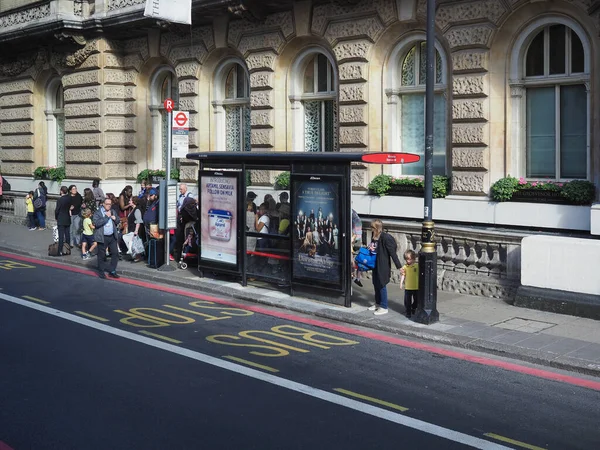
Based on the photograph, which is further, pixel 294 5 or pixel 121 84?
pixel 121 84

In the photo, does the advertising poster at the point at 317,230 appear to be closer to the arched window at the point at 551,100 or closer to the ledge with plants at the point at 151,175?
the arched window at the point at 551,100

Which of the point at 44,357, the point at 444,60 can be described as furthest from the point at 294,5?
the point at 44,357

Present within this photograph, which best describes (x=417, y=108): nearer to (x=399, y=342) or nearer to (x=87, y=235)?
(x=399, y=342)

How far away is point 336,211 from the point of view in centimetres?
1439

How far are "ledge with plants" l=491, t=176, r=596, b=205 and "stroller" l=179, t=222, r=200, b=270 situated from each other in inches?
263

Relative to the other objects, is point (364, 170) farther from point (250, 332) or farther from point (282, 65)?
point (250, 332)

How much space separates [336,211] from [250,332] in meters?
2.76

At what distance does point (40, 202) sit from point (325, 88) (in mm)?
11360

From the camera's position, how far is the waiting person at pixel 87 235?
19922 mm

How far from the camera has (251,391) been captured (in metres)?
9.52

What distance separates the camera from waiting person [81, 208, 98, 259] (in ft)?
65.4

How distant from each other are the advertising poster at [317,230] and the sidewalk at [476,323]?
576 mm

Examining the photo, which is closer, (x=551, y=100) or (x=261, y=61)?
(x=551, y=100)

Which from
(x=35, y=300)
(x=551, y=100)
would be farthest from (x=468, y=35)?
(x=35, y=300)
